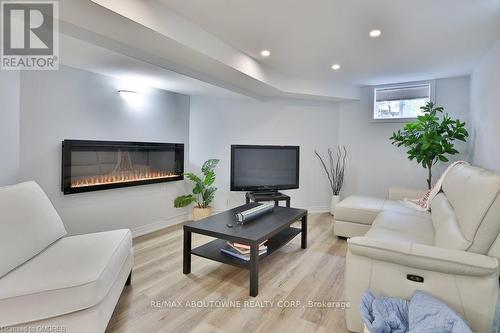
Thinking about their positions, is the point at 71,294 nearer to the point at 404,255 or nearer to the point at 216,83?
the point at 404,255

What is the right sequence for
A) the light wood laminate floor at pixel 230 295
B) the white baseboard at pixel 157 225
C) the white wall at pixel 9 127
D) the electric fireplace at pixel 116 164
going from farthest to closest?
the white baseboard at pixel 157 225 < the electric fireplace at pixel 116 164 < the white wall at pixel 9 127 < the light wood laminate floor at pixel 230 295

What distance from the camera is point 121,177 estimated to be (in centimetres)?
326

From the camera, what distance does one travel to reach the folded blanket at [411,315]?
4.00ft

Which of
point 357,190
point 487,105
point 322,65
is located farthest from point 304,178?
point 487,105

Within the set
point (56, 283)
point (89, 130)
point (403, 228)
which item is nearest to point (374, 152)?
point (403, 228)

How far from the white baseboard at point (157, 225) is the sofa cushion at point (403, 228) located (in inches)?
109

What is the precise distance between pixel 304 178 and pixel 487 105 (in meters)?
2.65

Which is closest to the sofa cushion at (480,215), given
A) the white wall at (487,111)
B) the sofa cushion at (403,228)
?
the sofa cushion at (403,228)

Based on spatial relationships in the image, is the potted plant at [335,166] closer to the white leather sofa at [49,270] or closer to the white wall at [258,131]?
the white wall at [258,131]

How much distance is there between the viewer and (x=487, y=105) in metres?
2.72

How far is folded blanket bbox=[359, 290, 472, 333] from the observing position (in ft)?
4.00

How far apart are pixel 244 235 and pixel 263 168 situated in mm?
1970

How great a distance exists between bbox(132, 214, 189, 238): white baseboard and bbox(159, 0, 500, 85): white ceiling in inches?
101

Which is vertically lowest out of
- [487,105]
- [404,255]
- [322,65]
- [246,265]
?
[246,265]
